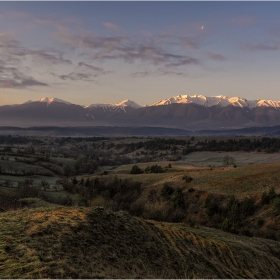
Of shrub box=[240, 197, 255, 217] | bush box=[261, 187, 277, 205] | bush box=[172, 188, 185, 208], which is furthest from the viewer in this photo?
bush box=[172, 188, 185, 208]

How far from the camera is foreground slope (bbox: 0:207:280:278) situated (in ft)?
42.2

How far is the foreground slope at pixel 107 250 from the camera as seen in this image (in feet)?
42.2

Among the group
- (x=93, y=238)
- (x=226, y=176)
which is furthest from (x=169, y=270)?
(x=226, y=176)

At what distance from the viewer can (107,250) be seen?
51.4 ft

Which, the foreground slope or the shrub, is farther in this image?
the shrub

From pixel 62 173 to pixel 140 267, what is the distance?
402 ft

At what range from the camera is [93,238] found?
16438 millimetres

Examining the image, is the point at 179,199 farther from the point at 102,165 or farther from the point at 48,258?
the point at 102,165

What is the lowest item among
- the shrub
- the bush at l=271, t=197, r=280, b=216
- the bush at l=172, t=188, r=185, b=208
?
the bush at l=172, t=188, r=185, b=208

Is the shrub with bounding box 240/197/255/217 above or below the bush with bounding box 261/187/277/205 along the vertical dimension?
below

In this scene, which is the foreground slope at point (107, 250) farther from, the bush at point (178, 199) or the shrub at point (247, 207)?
the bush at point (178, 199)

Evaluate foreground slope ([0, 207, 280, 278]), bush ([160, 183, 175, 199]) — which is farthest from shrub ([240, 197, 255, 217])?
foreground slope ([0, 207, 280, 278])

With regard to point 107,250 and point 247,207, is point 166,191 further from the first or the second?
point 107,250

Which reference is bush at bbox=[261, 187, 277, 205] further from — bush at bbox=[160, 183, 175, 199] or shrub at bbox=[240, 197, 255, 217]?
bush at bbox=[160, 183, 175, 199]
